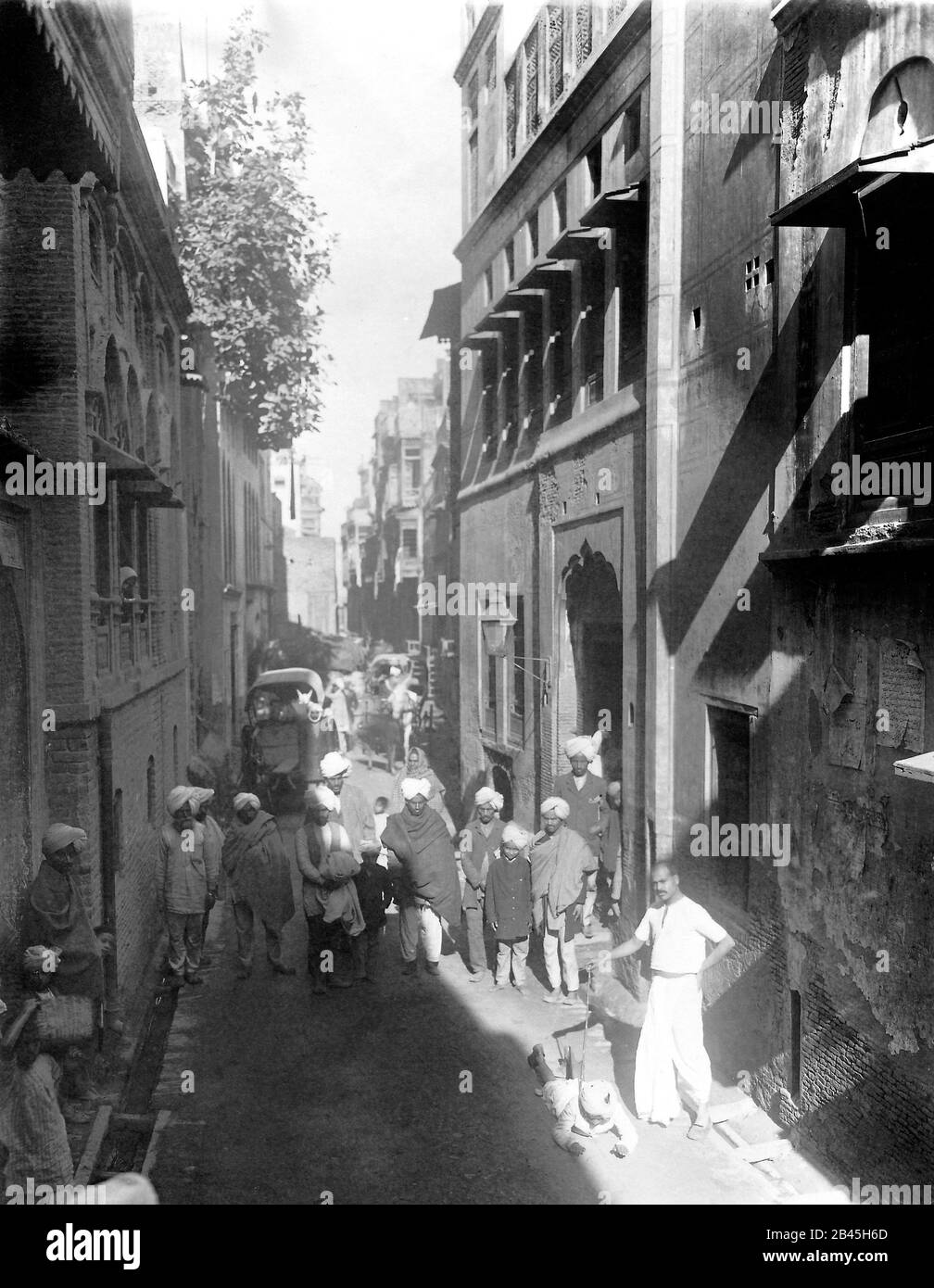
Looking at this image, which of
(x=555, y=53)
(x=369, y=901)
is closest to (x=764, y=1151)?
(x=369, y=901)

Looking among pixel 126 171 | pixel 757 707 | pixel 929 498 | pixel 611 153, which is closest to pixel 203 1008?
pixel 757 707

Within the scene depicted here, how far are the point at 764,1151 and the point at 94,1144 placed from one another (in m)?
4.03

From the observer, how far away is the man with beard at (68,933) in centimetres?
697

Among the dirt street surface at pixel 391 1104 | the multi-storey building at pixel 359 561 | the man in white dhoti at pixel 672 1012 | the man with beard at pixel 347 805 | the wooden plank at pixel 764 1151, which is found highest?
the multi-storey building at pixel 359 561

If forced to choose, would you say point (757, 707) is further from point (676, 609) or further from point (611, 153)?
point (611, 153)

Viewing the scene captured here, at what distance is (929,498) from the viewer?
574 cm

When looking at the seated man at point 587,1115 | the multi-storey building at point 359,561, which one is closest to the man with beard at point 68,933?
the seated man at point 587,1115

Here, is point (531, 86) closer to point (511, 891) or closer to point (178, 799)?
point (178, 799)

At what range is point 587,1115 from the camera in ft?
21.8

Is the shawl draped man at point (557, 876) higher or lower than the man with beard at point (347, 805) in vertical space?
lower

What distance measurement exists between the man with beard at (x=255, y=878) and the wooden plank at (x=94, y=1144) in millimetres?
2623

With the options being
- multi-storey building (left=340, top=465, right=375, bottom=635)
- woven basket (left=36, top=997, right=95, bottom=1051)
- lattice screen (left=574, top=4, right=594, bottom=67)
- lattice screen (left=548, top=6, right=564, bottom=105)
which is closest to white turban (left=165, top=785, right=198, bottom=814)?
woven basket (left=36, top=997, right=95, bottom=1051)

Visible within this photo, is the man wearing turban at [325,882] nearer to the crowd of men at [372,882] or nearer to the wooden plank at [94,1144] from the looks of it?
the crowd of men at [372,882]
